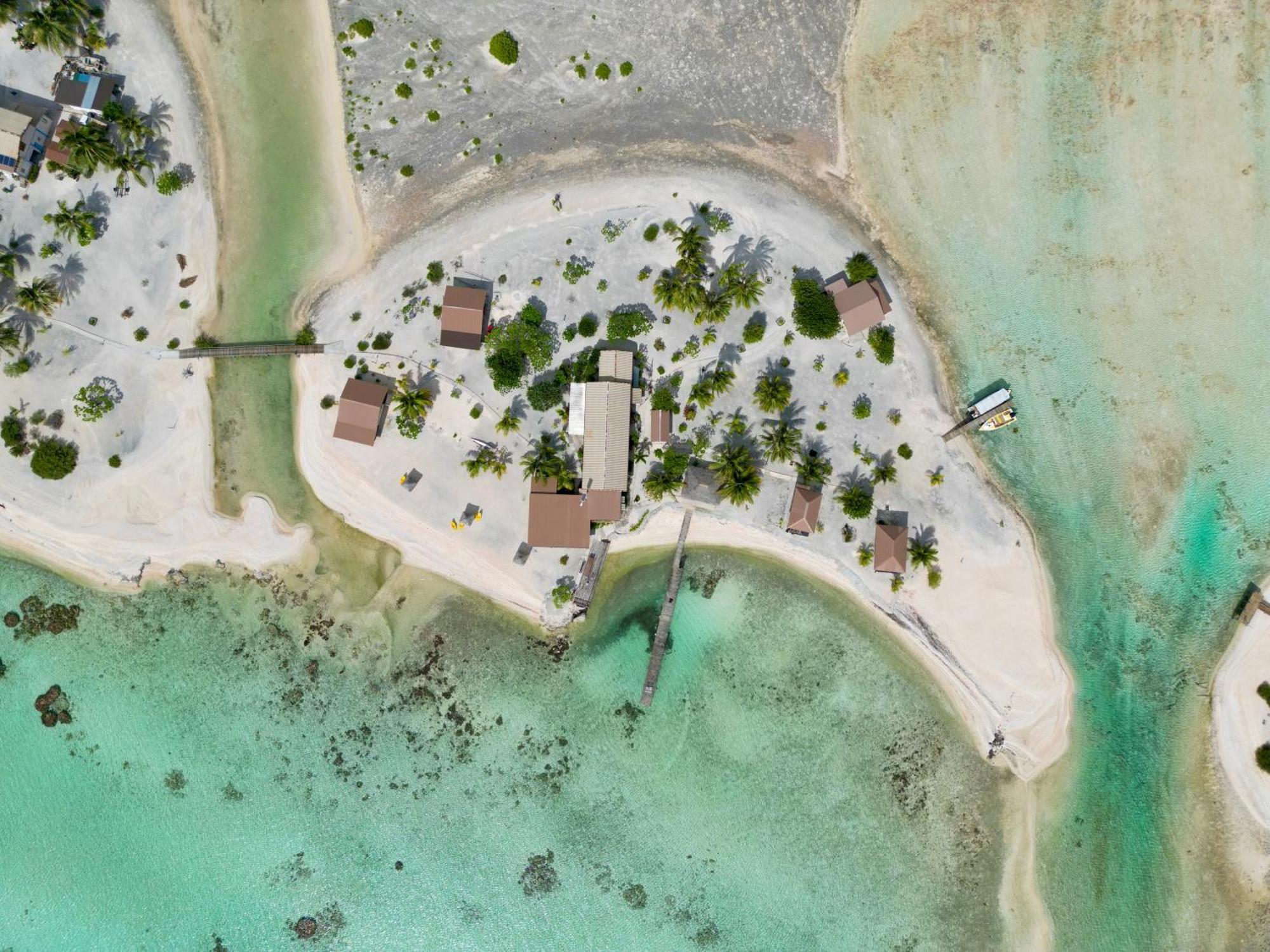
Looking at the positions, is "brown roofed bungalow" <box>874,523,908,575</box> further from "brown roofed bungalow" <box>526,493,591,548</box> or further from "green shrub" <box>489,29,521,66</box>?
"green shrub" <box>489,29,521,66</box>

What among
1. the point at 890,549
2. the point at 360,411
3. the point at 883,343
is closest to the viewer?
the point at 890,549

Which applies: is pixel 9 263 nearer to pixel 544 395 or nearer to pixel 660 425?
pixel 544 395

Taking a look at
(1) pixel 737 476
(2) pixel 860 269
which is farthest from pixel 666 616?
(2) pixel 860 269

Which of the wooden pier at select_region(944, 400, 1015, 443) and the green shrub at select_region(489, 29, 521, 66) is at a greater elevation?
the green shrub at select_region(489, 29, 521, 66)

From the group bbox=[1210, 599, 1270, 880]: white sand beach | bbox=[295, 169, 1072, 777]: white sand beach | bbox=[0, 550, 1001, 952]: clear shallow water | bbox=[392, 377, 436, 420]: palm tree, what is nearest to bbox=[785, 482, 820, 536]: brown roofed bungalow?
bbox=[295, 169, 1072, 777]: white sand beach

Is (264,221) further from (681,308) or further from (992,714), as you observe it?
(992,714)

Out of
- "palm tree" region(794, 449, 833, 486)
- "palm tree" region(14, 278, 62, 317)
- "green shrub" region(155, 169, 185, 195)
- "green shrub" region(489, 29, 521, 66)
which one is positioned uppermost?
"green shrub" region(489, 29, 521, 66)
